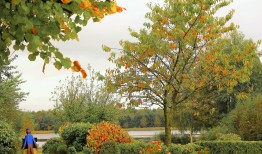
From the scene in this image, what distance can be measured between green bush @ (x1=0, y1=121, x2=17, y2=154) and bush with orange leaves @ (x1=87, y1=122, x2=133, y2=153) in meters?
3.27

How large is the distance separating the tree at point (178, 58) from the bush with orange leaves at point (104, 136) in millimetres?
1539

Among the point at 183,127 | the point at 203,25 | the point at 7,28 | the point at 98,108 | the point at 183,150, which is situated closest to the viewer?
the point at 7,28

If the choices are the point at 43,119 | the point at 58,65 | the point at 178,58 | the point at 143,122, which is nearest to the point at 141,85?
the point at 178,58

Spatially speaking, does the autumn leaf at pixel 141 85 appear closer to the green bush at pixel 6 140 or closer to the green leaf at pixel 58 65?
the green bush at pixel 6 140

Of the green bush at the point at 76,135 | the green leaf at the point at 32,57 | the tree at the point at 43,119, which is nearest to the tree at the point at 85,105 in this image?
the green bush at the point at 76,135

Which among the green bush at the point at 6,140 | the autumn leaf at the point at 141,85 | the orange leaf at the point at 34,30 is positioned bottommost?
the green bush at the point at 6,140

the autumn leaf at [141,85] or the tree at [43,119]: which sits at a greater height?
the tree at [43,119]

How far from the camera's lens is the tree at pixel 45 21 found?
13.8 ft

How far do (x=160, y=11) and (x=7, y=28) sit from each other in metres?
15.6

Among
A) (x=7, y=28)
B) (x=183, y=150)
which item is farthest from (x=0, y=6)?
(x=183, y=150)

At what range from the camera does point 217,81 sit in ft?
65.0

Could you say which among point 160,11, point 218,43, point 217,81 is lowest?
point 217,81

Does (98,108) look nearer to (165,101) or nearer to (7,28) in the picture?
(165,101)

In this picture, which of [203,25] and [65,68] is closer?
[65,68]
